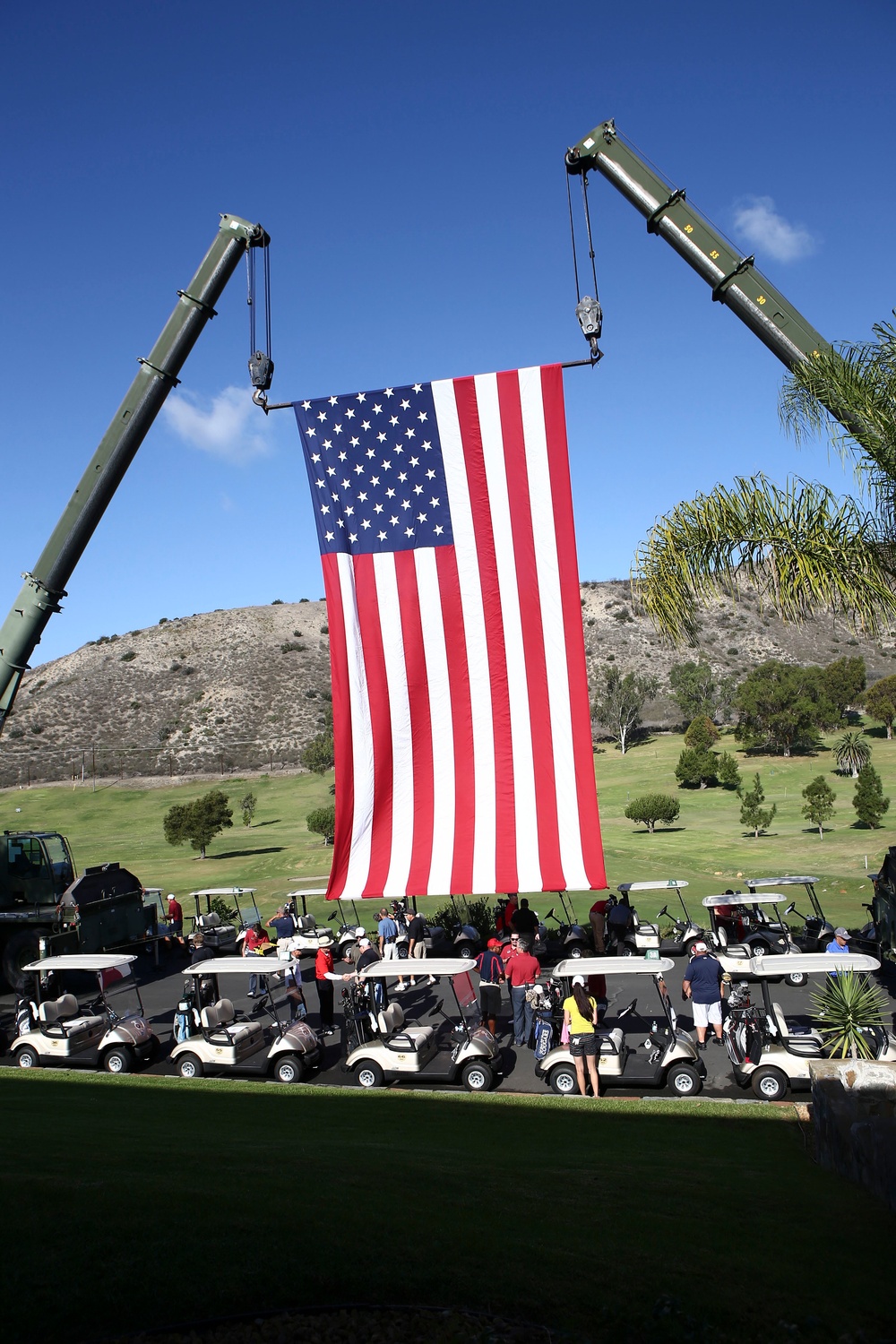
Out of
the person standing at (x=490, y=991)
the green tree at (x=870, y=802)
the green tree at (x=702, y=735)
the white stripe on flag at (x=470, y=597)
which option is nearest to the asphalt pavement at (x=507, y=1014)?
the person standing at (x=490, y=991)

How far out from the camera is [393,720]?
1269cm

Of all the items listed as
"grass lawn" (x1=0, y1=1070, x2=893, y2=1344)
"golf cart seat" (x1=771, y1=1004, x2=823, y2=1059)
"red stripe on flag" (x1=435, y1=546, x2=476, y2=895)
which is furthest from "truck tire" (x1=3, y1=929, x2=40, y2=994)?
"golf cart seat" (x1=771, y1=1004, x2=823, y2=1059)

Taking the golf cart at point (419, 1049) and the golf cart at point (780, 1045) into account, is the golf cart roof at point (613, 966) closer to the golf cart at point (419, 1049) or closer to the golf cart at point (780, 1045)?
the golf cart at point (780, 1045)

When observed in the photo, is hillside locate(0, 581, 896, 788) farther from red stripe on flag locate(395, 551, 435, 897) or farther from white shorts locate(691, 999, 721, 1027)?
red stripe on flag locate(395, 551, 435, 897)

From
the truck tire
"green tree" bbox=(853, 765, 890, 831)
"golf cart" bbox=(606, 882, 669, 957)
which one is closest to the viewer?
the truck tire

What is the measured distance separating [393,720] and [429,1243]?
757 cm

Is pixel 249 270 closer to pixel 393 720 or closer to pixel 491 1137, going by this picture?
pixel 393 720

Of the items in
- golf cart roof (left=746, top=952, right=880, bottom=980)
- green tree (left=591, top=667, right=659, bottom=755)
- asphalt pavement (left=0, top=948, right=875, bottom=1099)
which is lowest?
asphalt pavement (left=0, top=948, right=875, bottom=1099)

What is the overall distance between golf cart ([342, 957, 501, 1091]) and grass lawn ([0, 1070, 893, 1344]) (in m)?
3.92

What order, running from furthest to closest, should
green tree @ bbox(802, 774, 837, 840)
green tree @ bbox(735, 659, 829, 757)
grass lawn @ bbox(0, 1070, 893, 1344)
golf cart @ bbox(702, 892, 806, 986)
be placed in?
green tree @ bbox(735, 659, 829, 757) → green tree @ bbox(802, 774, 837, 840) → golf cart @ bbox(702, 892, 806, 986) → grass lawn @ bbox(0, 1070, 893, 1344)

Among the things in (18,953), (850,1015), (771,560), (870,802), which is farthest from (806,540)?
(870,802)

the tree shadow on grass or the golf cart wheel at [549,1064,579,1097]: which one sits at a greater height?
the tree shadow on grass

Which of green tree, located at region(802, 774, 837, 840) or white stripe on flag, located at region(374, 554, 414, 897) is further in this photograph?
green tree, located at region(802, 774, 837, 840)

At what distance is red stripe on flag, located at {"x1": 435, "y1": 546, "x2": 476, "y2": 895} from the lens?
12258 millimetres
